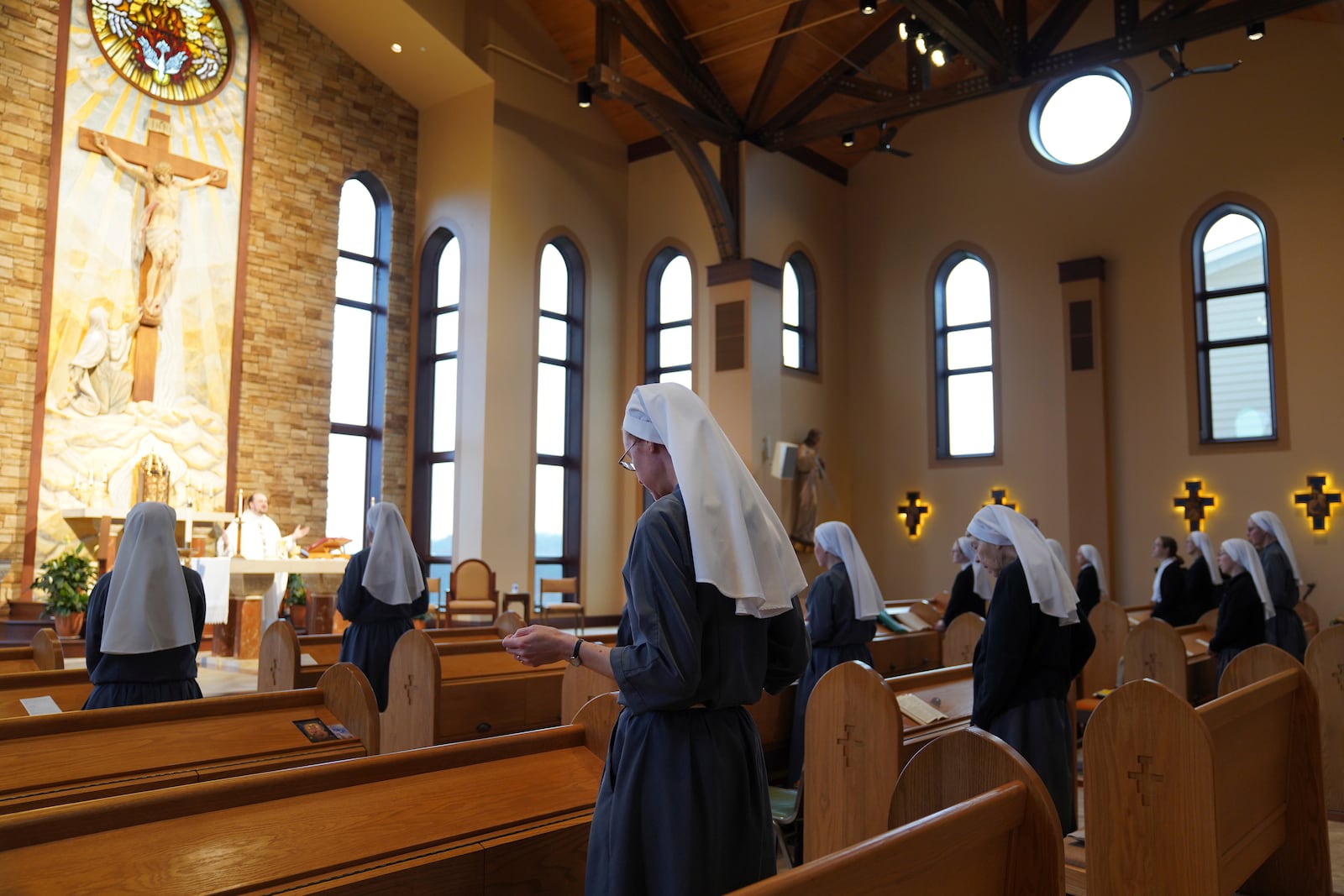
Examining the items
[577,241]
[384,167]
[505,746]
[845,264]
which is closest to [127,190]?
[384,167]

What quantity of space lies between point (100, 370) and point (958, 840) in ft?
37.0

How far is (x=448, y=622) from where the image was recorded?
37.8ft

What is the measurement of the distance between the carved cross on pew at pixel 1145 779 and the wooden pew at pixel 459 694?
8.18ft

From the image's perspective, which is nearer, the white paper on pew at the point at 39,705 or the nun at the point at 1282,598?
the white paper on pew at the point at 39,705

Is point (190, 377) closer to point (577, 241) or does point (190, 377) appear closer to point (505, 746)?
point (577, 241)

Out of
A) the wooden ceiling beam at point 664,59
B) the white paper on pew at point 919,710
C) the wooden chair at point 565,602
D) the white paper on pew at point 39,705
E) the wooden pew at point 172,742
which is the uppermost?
the wooden ceiling beam at point 664,59

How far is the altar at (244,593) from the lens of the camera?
9352mm

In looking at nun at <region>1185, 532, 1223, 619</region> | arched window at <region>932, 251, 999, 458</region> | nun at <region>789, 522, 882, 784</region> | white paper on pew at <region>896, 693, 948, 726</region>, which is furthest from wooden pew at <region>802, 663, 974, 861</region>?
arched window at <region>932, 251, 999, 458</region>

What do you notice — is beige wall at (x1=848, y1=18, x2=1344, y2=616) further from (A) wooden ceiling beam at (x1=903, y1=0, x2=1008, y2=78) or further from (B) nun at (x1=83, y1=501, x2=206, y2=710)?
(B) nun at (x1=83, y1=501, x2=206, y2=710)

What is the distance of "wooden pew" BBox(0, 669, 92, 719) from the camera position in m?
3.90

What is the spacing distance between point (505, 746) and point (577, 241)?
11.5 metres

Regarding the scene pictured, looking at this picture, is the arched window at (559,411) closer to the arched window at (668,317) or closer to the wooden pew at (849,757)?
the arched window at (668,317)

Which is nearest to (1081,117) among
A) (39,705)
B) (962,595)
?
(962,595)

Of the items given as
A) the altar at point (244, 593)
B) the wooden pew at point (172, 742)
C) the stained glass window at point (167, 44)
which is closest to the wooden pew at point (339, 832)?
the wooden pew at point (172, 742)
